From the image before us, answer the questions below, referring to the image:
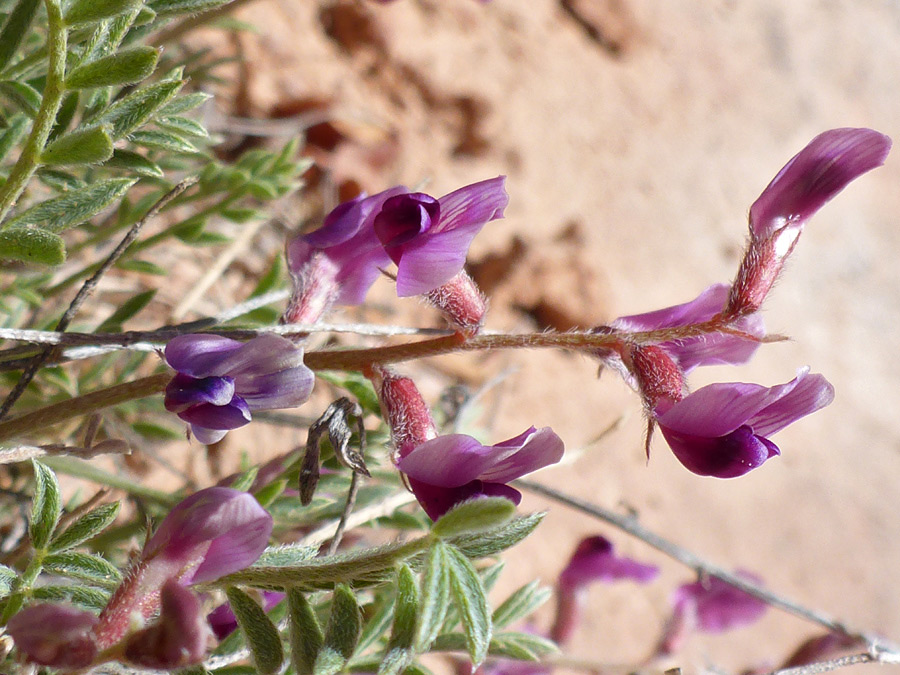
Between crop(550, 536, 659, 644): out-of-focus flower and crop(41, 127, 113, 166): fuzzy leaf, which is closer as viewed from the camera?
Answer: crop(41, 127, 113, 166): fuzzy leaf

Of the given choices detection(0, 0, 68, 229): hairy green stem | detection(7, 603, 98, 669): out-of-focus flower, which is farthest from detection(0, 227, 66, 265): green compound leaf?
detection(7, 603, 98, 669): out-of-focus flower

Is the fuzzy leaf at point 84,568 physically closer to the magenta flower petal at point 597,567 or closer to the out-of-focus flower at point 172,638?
the out-of-focus flower at point 172,638

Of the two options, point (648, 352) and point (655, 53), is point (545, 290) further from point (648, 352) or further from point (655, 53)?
point (648, 352)

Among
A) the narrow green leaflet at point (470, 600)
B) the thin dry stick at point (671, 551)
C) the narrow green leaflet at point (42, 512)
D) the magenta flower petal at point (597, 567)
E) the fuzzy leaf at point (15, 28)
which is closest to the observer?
the narrow green leaflet at point (470, 600)

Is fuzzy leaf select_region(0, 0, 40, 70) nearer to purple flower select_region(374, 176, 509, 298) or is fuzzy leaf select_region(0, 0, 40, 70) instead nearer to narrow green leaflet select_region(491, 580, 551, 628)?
purple flower select_region(374, 176, 509, 298)

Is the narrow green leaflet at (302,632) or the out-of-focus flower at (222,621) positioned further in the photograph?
the out-of-focus flower at (222,621)

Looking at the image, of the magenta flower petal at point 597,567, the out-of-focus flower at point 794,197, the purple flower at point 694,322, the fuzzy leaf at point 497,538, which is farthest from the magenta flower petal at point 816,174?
the magenta flower petal at point 597,567

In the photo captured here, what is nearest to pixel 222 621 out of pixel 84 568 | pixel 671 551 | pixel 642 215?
pixel 84 568
